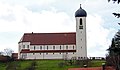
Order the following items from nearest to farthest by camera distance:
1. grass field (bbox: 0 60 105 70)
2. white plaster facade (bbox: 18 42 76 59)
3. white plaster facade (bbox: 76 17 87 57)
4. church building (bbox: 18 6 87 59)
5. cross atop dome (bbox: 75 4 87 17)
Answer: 1. grass field (bbox: 0 60 105 70)
2. white plaster facade (bbox: 76 17 87 57)
3. church building (bbox: 18 6 87 59)
4. white plaster facade (bbox: 18 42 76 59)
5. cross atop dome (bbox: 75 4 87 17)

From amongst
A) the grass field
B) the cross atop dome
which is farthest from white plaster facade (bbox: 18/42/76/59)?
the grass field

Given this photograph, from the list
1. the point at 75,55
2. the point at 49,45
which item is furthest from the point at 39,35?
the point at 75,55

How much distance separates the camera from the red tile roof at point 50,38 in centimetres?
13438

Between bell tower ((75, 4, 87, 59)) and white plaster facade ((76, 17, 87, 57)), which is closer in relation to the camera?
white plaster facade ((76, 17, 87, 57))

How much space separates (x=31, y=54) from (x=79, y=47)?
14.6 metres

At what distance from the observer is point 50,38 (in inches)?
5359

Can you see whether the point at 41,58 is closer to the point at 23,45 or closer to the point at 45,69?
the point at 23,45

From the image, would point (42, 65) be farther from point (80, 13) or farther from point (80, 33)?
point (80, 13)

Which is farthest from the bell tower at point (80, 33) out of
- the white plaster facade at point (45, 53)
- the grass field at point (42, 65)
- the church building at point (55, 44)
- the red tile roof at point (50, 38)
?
the grass field at point (42, 65)

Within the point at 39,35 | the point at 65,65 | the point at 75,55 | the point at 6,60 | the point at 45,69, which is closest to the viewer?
the point at 45,69

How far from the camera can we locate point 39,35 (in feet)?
452

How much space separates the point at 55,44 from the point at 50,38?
2607 mm

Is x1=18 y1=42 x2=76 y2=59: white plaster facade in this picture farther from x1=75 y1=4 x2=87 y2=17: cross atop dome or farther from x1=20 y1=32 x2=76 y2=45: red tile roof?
x1=75 y1=4 x2=87 y2=17: cross atop dome

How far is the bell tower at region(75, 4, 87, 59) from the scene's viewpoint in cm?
12810
